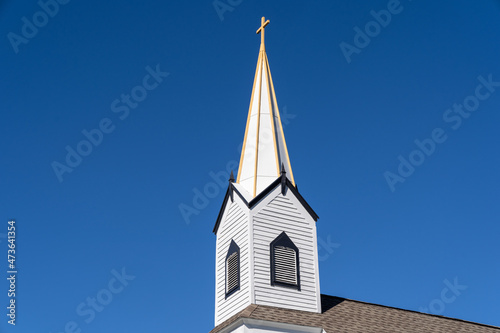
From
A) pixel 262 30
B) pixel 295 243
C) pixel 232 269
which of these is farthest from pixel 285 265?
pixel 262 30

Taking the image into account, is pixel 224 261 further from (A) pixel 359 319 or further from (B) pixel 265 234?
(A) pixel 359 319

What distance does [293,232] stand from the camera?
25.4 meters

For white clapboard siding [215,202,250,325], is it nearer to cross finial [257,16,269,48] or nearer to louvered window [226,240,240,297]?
louvered window [226,240,240,297]

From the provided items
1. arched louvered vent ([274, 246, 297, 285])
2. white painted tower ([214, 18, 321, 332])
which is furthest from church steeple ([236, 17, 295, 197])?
arched louvered vent ([274, 246, 297, 285])

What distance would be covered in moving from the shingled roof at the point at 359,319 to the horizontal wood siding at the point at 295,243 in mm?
456

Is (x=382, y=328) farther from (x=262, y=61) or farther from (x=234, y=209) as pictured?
(x=262, y=61)

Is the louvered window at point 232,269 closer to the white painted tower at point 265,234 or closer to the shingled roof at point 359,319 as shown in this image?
the white painted tower at point 265,234

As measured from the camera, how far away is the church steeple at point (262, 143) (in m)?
26.5

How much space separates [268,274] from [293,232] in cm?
229

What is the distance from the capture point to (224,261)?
26.1 metres

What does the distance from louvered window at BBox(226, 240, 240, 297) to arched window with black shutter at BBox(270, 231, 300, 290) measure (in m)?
1.48

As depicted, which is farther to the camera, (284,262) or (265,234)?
(265,234)

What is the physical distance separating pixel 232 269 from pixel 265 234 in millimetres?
2013

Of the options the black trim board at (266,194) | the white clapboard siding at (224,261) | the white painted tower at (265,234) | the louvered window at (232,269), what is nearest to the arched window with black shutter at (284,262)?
the white painted tower at (265,234)
